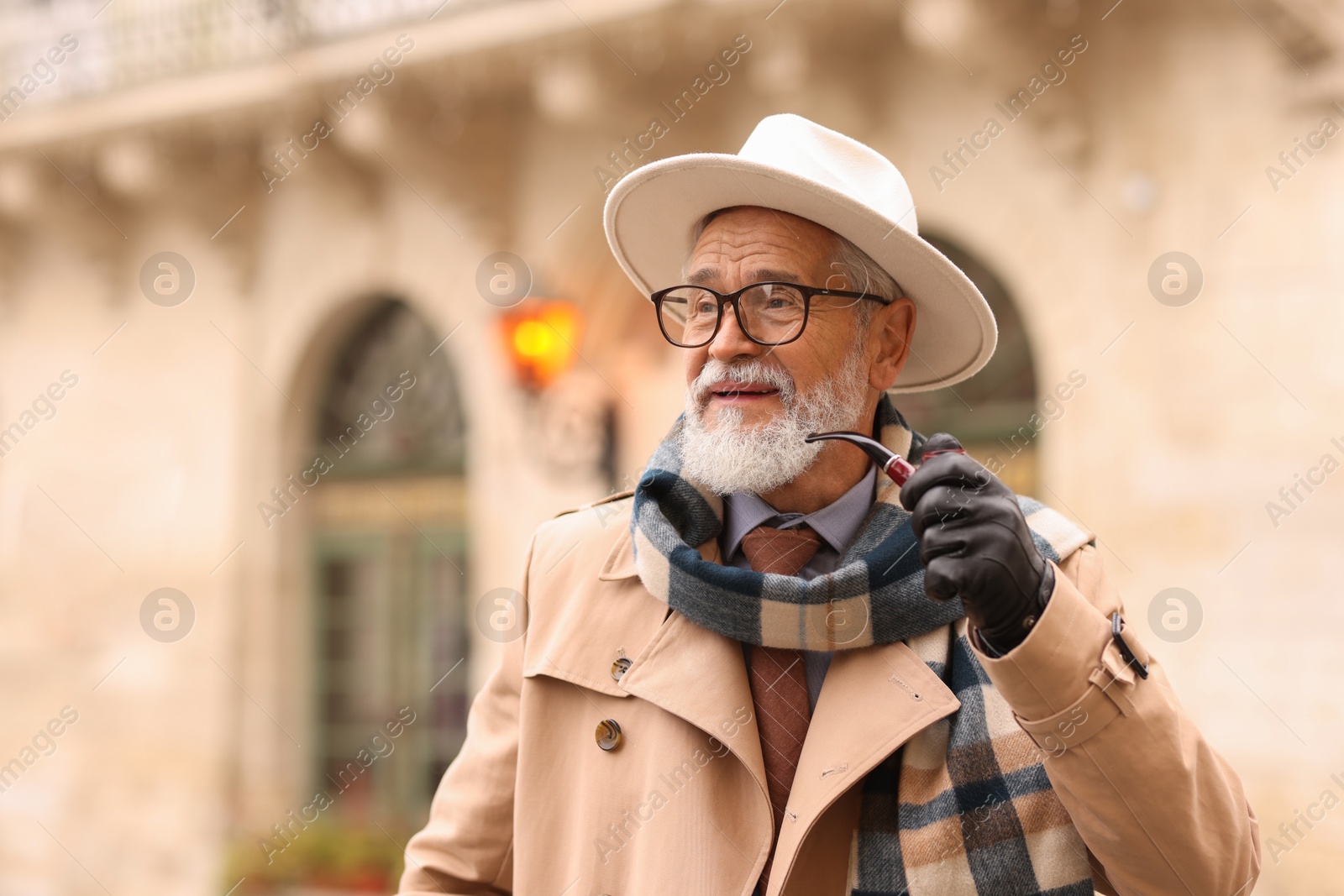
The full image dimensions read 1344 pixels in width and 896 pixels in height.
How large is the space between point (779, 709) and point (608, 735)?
0.29 meters

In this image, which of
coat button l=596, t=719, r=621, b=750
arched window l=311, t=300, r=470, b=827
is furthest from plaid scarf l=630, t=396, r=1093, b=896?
arched window l=311, t=300, r=470, b=827

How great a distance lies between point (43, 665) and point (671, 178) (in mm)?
8974

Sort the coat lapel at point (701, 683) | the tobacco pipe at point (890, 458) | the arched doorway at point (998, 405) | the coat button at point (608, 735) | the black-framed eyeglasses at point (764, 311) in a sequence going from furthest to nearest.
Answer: the arched doorway at point (998, 405) < the black-framed eyeglasses at point (764, 311) < the coat button at point (608, 735) < the coat lapel at point (701, 683) < the tobacco pipe at point (890, 458)

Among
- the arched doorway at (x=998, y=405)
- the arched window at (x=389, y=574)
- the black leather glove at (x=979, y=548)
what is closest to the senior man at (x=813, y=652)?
the black leather glove at (x=979, y=548)

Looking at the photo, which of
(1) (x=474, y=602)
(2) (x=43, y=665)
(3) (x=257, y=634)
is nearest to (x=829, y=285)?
(1) (x=474, y=602)

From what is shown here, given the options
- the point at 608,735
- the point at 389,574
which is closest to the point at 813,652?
the point at 608,735

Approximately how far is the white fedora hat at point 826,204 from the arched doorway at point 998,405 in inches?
154

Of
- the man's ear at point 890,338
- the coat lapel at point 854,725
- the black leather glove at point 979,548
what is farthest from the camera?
the man's ear at point 890,338

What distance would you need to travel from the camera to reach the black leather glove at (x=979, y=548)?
1.42 m

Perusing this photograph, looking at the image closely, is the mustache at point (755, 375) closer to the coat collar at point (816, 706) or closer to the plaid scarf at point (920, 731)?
the plaid scarf at point (920, 731)

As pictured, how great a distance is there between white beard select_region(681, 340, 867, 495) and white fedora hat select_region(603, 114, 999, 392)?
0.22 metres

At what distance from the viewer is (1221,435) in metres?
5.19

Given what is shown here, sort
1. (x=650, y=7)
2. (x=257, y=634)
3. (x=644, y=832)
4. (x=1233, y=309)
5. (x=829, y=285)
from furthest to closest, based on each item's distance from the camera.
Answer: (x=257, y=634), (x=650, y=7), (x=1233, y=309), (x=829, y=285), (x=644, y=832)

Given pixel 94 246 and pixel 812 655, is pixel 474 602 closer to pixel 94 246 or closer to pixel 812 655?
pixel 94 246
